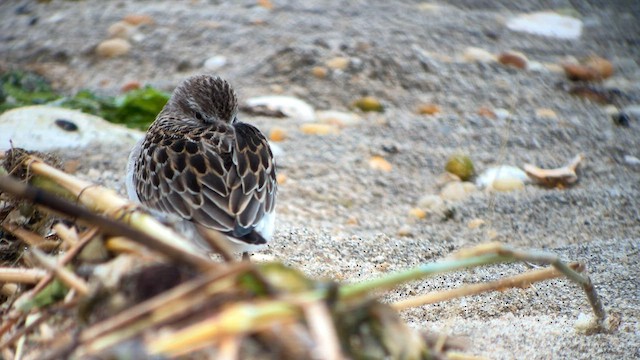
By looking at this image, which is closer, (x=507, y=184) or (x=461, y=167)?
(x=507, y=184)

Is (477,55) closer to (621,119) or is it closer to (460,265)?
(621,119)

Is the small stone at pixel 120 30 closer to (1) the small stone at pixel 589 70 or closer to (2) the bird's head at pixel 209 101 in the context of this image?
(2) the bird's head at pixel 209 101

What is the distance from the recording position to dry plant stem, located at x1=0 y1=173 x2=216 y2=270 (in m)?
1.80

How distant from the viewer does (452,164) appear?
5.99 metres

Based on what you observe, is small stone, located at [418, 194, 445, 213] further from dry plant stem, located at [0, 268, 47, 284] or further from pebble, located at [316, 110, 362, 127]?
dry plant stem, located at [0, 268, 47, 284]

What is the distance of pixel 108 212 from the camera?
235 cm

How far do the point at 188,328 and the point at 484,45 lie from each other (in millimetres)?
6435

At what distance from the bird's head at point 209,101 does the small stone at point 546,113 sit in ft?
8.81

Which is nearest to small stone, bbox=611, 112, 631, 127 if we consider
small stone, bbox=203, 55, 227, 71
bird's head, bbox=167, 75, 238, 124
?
small stone, bbox=203, 55, 227, 71

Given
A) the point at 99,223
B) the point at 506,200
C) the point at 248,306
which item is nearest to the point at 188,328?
the point at 248,306

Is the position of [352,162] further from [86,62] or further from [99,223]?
[99,223]

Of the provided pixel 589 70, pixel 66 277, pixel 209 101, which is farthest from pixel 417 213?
pixel 66 277

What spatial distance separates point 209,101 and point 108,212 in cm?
272

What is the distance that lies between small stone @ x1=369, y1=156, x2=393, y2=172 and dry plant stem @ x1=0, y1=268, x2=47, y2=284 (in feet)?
11.9
